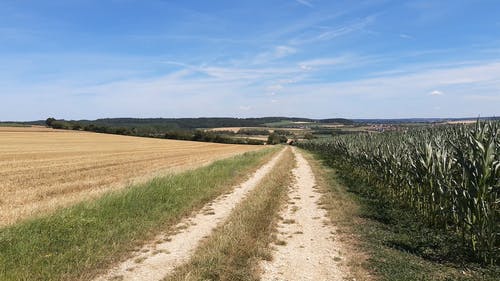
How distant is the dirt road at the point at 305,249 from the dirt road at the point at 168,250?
5.57ft

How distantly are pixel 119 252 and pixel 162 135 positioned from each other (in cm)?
10336

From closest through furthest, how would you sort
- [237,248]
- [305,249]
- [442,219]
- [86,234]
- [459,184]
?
1. [237,248]
2. [305,249]
3. [86,234]
4. [459,184]
5. [442,219]

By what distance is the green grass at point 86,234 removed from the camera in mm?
6385

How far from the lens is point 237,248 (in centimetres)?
758

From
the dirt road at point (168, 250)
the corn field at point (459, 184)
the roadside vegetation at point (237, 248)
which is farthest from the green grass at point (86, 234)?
the corn field at point (459, 184)

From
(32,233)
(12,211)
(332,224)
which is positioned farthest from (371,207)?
(12,211)

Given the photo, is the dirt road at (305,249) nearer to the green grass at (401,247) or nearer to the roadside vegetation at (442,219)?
the green grass at (401,247)

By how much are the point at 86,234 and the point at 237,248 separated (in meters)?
3.30

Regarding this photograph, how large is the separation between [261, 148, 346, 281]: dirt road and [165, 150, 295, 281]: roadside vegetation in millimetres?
276

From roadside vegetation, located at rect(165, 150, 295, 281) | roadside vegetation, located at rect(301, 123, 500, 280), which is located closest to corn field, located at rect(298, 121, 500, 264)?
roadside vegetation, located at rect(301, 123, 500, 280)

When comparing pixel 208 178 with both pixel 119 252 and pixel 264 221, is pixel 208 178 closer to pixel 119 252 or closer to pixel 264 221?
pixel 264 221

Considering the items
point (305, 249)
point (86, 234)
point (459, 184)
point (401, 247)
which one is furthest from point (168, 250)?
point (459, 184)

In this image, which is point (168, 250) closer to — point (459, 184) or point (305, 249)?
point (305, 249)

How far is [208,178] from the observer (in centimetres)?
1844
